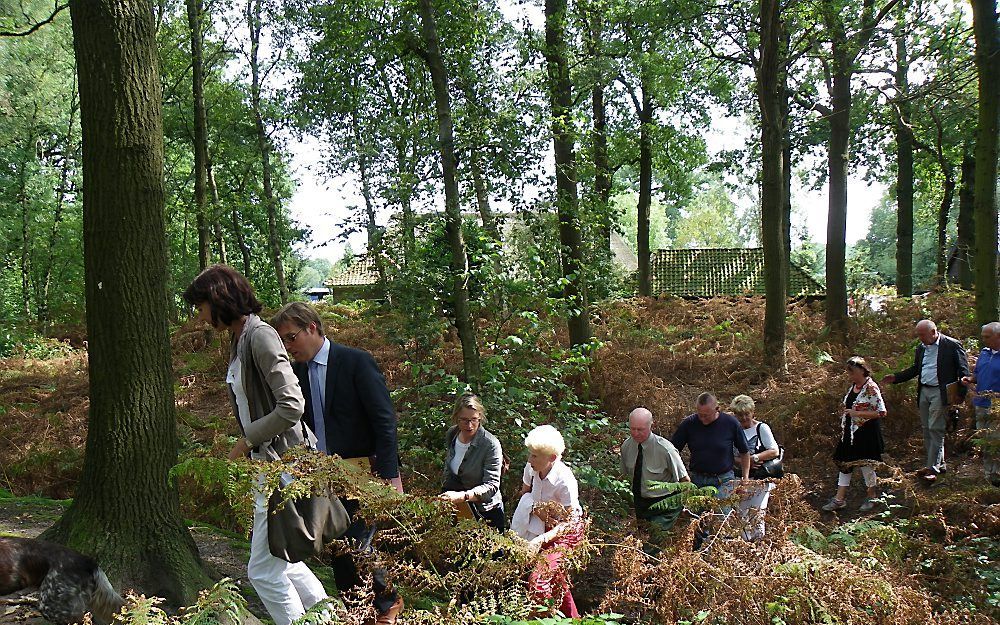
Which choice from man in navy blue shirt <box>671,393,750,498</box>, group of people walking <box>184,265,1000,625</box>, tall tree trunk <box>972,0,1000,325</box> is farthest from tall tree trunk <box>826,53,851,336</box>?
group of people walking <box>184,265,1000,625</box>

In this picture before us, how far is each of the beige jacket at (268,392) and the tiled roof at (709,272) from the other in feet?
93.1

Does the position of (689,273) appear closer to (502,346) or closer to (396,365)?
(396,365)

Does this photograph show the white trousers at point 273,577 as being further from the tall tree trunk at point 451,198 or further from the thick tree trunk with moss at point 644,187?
the thick tree trunk with moss at point 644,187

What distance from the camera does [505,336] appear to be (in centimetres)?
910

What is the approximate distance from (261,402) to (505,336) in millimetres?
5599

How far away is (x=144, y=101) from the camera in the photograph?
490cm

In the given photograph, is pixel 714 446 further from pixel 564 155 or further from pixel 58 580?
pixel 58 580

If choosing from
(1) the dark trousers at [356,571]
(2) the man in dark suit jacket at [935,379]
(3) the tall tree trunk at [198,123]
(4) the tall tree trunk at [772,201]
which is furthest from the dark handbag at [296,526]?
(3) the tall tree trunk at [198,123]

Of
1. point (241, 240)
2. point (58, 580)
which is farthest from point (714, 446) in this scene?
point (241, 240)

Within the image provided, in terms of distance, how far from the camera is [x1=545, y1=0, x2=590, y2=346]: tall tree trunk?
9.13 meters

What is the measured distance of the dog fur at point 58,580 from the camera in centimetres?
395

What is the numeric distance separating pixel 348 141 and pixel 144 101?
12.4ft

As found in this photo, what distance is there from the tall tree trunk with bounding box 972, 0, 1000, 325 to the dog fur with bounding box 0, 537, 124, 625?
1178cm

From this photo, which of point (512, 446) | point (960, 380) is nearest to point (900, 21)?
point (960, 380)
